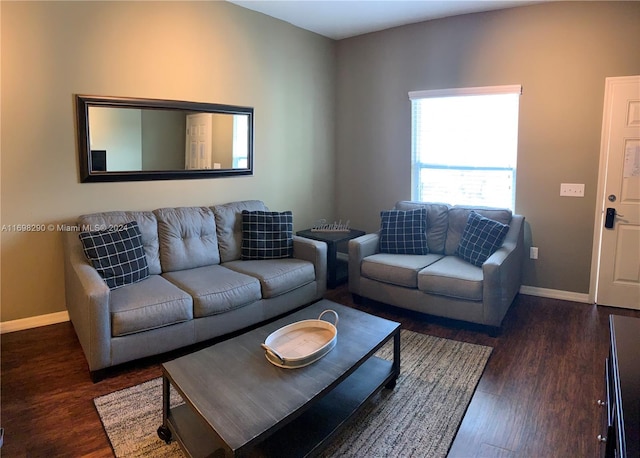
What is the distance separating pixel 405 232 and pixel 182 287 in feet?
6.84

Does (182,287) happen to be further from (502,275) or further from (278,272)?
(502,275)

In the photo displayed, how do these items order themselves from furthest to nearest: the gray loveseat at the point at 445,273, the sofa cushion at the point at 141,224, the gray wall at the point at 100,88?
the gray loveseat at the point at 445,273
the sofa cushion at the point at 141,224
the gray wall at the point at 100,88

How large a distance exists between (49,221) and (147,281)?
89 cm

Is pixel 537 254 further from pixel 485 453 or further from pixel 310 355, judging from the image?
pixel 310 355

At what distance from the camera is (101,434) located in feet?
7.16

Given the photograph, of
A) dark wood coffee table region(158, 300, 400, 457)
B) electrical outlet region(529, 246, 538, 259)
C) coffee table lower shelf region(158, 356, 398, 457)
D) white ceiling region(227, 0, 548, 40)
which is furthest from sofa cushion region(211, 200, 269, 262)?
electrical outlet region(529, 246, 538, 259)

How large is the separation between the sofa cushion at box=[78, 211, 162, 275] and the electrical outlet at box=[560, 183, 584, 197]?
363 cm

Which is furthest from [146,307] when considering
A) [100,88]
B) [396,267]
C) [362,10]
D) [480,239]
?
[362,10]

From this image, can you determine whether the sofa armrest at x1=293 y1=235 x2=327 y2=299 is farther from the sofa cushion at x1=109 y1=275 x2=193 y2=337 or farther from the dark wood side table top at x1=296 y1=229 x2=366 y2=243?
the sofa cushion at x1=109 y1=275 x2=193 y2=337

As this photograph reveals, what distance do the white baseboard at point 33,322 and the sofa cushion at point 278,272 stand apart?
4.34 ft

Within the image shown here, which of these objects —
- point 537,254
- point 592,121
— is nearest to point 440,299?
point 537,254

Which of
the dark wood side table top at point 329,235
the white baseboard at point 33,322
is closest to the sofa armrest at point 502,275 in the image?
the dark wood side table top at point 329,235

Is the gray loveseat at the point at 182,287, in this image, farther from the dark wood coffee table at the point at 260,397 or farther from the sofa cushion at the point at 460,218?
the sofa cushion at the point at 460,218

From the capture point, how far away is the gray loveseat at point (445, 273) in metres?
3.32
